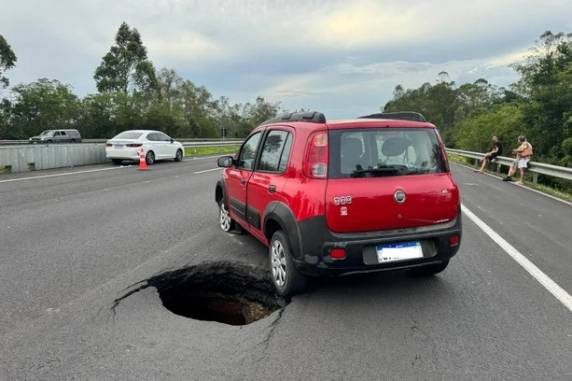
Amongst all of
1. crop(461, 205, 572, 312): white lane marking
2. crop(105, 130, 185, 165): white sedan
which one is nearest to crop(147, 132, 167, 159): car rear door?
crop(105, 130, 185, 165): white sedan

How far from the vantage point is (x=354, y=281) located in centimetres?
463

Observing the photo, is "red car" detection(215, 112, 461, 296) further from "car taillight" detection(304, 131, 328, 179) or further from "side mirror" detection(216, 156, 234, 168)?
"side mirror" detection(216, 156, 234, 168)

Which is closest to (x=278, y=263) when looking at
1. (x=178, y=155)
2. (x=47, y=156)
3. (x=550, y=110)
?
(x=47, y=156)

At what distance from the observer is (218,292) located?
4.82 meters

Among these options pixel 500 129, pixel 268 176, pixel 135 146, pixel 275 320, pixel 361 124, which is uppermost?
pixel 500 129

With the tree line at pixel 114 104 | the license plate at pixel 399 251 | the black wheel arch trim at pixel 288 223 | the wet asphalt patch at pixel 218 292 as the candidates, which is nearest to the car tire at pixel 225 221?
the wet asphalt patch at pixel 218 292

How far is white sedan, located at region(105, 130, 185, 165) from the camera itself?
63.6 feet

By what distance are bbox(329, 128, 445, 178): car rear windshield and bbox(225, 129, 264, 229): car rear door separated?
163 cm

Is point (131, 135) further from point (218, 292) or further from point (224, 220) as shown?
point (218, 292)

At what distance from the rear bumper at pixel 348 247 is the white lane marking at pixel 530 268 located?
1422mm

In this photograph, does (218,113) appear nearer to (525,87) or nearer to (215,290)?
(525,87)

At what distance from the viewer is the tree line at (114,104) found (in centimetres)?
4691

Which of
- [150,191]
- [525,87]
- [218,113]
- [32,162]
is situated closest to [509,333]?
[150,191]

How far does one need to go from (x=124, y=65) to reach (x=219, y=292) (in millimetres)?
67364
